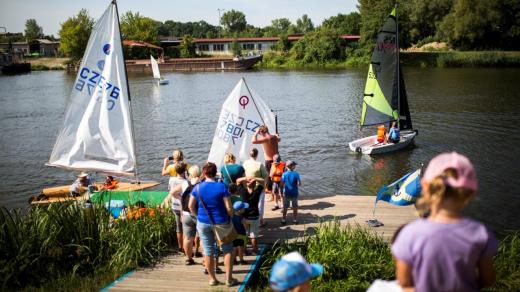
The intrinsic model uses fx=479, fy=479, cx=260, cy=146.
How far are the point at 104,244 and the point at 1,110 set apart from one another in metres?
34.5

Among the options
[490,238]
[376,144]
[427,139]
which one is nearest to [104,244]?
[490,238]

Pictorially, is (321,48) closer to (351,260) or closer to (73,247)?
(351,260)

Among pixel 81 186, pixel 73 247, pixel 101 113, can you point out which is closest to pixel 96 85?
pixel 101 113

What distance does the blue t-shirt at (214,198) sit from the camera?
667 centimetres

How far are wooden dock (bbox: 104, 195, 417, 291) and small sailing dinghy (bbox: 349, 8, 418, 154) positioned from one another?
421 inches

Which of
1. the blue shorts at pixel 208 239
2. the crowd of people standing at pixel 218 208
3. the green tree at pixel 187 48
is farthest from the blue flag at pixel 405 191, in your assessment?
the green tree at pixel 187 48

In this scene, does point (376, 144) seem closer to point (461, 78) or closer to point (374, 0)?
point (461, 78)

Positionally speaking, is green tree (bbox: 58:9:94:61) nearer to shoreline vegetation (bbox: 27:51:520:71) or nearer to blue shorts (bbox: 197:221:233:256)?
shoreline vegetation (bbox: 27:51:520:71)

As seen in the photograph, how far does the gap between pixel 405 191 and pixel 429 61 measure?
64447mm

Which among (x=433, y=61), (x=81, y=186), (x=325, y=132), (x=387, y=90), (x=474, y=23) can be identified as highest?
(x=474, y=23)

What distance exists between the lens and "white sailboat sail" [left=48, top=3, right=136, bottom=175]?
35.3ft

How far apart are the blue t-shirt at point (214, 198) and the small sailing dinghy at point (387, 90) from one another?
607 inches

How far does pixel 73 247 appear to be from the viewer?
27.5ft

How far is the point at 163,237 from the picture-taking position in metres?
8.85
